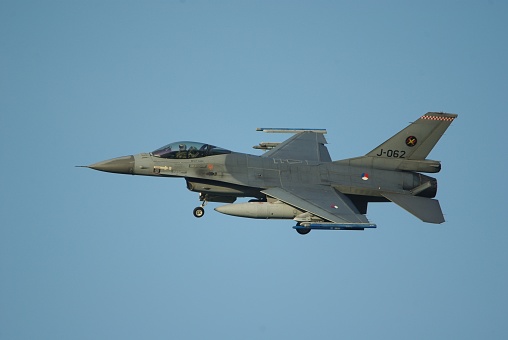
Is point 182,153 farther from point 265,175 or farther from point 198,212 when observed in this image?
point 265,175

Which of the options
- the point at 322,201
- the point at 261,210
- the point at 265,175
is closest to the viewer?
the point at 261,210

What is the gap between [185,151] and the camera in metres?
33.6

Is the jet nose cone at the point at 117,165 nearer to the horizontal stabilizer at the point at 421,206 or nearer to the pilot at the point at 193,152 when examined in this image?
the pilot at the point at 193,152

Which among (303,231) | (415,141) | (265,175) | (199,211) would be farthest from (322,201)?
(415,141)

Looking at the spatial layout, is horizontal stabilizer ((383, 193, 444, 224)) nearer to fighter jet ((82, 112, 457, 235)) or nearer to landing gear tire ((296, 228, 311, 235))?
fighter jet ((82, 112, 457, 235))

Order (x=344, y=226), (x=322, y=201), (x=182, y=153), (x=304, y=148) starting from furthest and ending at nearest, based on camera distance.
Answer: (x=304, y=148)
(x=182, y=153)
(x=322, y=201)
(x=344, y=226)

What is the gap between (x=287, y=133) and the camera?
39.2 m

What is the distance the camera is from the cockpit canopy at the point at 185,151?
3356 cm

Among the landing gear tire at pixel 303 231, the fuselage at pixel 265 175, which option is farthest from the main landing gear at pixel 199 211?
the landing gear tire at pixel 303 231

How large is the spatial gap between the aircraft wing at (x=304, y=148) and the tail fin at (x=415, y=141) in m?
2.57

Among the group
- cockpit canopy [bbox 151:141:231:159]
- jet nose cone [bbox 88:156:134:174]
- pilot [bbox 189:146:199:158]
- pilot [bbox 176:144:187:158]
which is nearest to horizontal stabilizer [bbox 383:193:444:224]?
cockpit canopy [bbox 151:141:231:159]

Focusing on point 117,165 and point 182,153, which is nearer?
point 117,165

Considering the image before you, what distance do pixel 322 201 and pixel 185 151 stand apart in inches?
211

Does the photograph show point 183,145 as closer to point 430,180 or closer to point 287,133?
point 287,133
